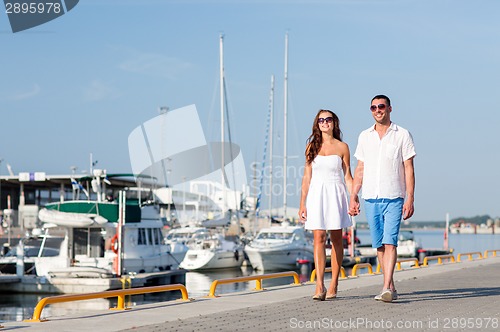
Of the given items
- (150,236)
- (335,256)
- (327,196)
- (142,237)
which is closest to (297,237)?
(150,236)

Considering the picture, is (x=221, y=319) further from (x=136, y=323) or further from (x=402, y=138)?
(x=402, y=138)

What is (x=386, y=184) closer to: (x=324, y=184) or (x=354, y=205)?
(x=354, y=205)

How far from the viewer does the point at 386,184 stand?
11.1 meters

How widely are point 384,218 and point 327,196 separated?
0.78 metres

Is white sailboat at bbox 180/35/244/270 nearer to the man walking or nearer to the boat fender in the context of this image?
the boat fender

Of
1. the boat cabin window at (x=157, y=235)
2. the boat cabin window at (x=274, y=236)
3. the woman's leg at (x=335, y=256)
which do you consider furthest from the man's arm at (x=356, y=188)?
the boat cabin window at (x=274, y=236)

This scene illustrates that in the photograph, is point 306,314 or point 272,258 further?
point 272,258

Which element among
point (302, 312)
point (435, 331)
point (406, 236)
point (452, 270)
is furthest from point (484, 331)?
point (406, 236)

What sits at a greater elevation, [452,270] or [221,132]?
[221,132]

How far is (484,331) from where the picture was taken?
8188 mm

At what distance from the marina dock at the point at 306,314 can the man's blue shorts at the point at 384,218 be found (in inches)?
31.6

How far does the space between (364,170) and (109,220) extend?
91.6ft

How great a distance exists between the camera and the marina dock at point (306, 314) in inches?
343

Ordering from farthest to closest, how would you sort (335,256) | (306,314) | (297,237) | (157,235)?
(297,237), (157,235), (335,256), (306,314)
